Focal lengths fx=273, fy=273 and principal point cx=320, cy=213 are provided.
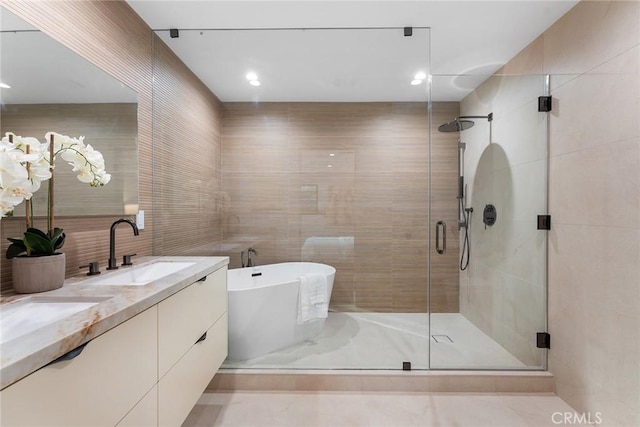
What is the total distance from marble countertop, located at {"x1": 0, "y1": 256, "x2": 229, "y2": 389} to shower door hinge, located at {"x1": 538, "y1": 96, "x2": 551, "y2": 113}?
8.39ft

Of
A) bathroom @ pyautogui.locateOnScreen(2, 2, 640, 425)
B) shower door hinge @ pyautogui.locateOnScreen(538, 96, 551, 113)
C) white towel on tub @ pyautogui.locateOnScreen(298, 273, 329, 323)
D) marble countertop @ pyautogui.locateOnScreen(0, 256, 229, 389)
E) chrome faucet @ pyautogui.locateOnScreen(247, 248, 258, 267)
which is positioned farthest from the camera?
chrome faucet @ pyautogui.locateOnScreen(247, 248, 258, 267)

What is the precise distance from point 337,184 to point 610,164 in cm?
173

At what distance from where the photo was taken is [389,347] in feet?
7.37

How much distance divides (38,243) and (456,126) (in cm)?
278

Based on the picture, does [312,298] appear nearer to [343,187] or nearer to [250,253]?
[250,253]

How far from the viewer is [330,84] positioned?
7.76 ft

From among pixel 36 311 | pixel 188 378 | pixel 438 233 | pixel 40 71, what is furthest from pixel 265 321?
pixel 40 71

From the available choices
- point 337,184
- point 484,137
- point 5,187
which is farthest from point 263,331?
point 484,137

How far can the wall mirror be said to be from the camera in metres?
1.14

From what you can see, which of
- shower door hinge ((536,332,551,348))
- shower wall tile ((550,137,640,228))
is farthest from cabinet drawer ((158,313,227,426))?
shower wall tile ((550,137,640,228))

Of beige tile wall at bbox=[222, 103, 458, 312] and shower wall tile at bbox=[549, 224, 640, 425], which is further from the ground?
beige tile wall at bbox=[222, 103, 458, 312]

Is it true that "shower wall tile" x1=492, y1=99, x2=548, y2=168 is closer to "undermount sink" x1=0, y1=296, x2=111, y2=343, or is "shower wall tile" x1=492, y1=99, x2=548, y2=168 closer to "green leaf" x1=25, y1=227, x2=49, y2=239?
"undermount sink" x1=0, y1=296, x2=111, y2=343

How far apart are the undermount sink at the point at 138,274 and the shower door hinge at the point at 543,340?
253cm

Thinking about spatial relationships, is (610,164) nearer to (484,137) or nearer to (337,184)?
(484,137)
